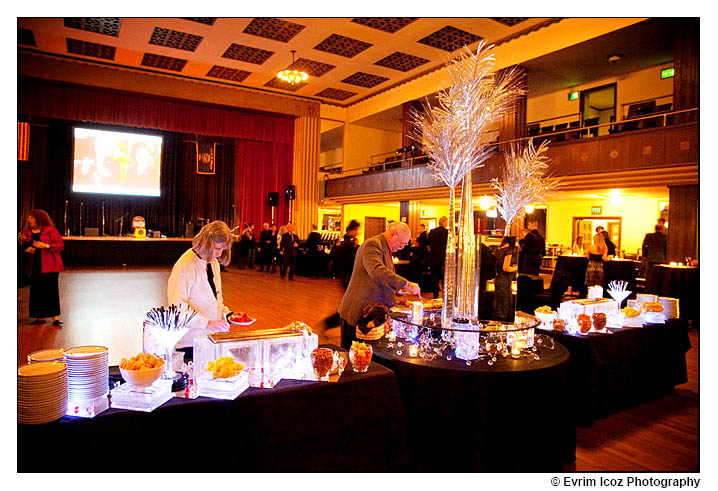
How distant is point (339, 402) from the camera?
199 cm

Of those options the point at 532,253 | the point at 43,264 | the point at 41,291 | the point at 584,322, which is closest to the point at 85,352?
the point at 584,322

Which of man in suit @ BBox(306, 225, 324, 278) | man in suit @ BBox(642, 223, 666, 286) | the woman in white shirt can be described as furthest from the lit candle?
man in suit @ BBox(306, 225, 324, 278)

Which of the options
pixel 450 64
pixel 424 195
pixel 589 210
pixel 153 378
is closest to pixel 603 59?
pixel 589 210

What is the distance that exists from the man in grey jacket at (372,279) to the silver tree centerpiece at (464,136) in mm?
722

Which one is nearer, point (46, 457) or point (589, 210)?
point (46, 457)

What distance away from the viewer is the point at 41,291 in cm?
574

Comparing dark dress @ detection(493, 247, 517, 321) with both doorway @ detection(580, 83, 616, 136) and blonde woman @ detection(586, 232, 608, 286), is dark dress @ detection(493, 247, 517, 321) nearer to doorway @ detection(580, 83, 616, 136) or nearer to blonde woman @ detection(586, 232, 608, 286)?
blonde woman @ detection(586, 232, 608, 286)

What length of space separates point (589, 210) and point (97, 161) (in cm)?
1548

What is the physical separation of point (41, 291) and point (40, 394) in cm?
512

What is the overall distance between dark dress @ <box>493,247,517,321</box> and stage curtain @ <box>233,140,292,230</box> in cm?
1493

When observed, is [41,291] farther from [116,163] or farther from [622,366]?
[116,163]

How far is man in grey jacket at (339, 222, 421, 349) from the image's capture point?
329cm
